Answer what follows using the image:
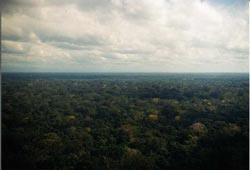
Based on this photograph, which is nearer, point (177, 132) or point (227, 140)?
point (227, 140)

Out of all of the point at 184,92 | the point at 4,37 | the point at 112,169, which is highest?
the point at 4,37

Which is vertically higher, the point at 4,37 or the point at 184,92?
the point at 4,37

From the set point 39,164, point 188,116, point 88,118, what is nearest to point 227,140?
point 188,116

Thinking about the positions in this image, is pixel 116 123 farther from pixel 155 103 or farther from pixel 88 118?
pixel 155 103

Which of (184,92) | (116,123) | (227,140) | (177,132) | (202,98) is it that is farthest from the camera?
(184,92)

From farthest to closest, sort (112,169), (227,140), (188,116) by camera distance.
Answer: (188,116) → (227,140) → (112,169)

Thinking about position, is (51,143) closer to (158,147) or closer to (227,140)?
(158,147)

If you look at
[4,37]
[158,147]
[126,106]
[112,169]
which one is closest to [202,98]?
[126,106]
